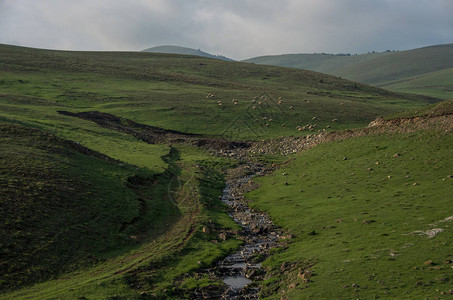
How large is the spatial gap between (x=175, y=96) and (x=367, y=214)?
8527cm

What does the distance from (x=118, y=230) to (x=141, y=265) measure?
6.35 meters

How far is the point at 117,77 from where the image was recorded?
136750mm

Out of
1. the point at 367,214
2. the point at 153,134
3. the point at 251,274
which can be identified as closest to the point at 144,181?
the point at 251,274

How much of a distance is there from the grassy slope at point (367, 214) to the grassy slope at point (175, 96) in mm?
33762

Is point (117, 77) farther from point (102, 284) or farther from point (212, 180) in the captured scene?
point (102, 284)

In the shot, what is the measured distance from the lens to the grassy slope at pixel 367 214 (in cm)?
2148

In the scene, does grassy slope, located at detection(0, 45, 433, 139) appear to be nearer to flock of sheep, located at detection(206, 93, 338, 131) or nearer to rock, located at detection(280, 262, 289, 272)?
flock of sheep, located at detection(206, 93, 338, 131)

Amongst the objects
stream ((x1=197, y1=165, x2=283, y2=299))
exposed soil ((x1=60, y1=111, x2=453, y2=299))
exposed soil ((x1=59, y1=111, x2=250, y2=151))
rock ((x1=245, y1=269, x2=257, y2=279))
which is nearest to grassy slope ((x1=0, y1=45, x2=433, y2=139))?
exposed soil ((x1=59, y1=111, x2=250, y2=151))

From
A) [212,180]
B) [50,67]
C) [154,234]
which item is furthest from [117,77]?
[154,234]

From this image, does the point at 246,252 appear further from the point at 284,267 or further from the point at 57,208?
the point at 57,208

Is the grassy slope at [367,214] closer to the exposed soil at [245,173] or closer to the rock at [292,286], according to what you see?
the rock at [292,286]

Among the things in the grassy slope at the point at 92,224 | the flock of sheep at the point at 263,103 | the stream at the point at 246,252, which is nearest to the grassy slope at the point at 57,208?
the grassy slope at the point at 92,224

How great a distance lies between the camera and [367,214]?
32.7m

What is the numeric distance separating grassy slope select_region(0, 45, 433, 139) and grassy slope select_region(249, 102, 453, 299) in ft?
111
